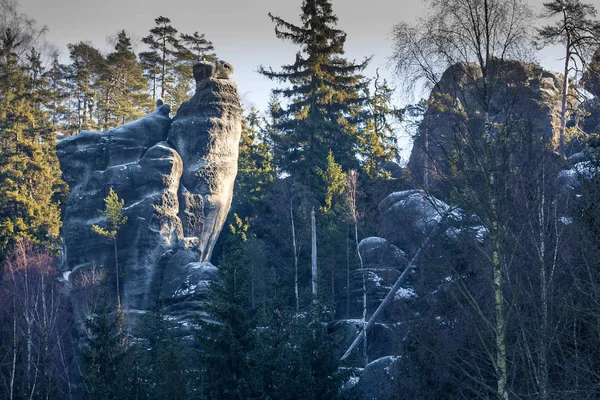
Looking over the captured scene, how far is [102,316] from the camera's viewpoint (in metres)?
23.9

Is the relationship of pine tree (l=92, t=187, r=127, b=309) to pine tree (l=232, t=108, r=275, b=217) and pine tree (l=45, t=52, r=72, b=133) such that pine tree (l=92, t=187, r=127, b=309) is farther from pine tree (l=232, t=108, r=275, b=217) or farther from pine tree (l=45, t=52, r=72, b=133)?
pine tree (l=45, t=52, r=72, b=133)

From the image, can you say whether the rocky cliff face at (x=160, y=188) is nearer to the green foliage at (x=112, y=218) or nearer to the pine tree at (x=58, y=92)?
the green foliage at (x=112, y=218)

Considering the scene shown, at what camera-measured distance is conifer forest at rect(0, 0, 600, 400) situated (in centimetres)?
1065

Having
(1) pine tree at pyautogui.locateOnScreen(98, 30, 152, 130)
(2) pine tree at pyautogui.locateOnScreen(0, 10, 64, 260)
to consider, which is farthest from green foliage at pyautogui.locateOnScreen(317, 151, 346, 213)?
(1) pine tree at pyautogui.locateOnScreen(98, 30, 152, 130)

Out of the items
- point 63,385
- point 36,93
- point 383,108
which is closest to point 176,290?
point 63,385

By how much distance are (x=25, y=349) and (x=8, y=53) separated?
2720 cm

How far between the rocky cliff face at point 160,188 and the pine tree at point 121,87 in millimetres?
12151

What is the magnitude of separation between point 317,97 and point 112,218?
44.7 ft

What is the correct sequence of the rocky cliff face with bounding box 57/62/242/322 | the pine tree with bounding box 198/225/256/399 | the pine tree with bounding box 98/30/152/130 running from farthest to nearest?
the pine tree with bounding box 98/30/152/130 → the rocky cliff face with bounding box 57/62/242/322 → the pine tree with bounding box 198/225/256/399

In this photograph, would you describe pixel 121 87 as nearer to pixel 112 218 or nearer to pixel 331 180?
pixel 112 218

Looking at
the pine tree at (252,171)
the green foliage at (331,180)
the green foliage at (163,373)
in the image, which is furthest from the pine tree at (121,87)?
the green foliage at (163,373)

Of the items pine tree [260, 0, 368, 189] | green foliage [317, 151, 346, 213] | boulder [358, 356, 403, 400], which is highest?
pine tree [260, 0, 368, 189]

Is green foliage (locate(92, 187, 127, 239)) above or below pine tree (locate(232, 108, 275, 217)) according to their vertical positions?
below

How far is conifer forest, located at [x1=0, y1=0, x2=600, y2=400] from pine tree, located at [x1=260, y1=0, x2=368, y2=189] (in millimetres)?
135
